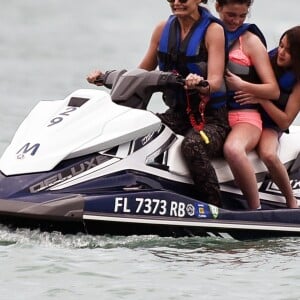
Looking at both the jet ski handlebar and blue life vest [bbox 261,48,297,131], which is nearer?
the jet ski handlebar

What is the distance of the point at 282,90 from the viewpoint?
815 centimetres

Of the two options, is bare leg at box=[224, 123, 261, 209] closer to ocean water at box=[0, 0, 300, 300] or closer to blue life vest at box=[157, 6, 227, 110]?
blue life vest at box=[157, 6, 227, 110]

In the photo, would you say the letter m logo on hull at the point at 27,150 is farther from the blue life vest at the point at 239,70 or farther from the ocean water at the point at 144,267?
the blue life vest at the point at 239,70

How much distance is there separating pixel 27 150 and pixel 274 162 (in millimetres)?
1522

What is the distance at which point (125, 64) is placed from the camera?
1655 centimetres

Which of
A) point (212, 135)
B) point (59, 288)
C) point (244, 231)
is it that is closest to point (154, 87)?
point (212, 135)

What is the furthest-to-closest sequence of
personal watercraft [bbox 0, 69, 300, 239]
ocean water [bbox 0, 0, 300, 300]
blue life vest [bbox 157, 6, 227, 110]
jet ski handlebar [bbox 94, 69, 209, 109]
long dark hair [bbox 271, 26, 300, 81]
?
long dark hair [bbox 271, 26, 300, 81] → blue life vest [bbox 157, 6, 227, 110] → jet ski handlebar [bbox 94, 69, 209, 109] → personal watercraft [bbox 0, 69, 300, 239] → ocean water [bbox 0, 0, 300, 300]

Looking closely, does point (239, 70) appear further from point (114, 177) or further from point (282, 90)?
point (114, 177)

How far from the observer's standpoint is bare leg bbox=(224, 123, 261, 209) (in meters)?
7.85

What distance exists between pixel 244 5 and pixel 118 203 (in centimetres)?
161

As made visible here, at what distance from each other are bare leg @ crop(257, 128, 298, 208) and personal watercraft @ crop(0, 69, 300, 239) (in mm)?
198

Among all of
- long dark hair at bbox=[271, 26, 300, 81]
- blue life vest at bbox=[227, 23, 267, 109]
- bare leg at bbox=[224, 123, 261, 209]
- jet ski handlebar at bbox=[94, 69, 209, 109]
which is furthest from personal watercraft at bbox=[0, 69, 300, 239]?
long dark hair at bbox=[271, 26, 300, 81]

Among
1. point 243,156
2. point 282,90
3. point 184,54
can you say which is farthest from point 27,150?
point 282,90

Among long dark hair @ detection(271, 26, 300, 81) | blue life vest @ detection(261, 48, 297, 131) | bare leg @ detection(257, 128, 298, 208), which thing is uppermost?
long dark hair @ detection(271, 26, 300, 81)
